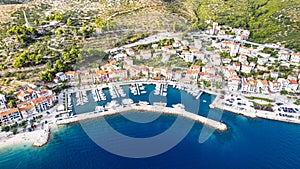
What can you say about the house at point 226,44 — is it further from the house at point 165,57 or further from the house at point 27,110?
the house at point 27,110

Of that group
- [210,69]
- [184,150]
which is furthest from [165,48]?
[184,150]

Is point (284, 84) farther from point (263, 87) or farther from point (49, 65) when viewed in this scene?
point (49, 65)

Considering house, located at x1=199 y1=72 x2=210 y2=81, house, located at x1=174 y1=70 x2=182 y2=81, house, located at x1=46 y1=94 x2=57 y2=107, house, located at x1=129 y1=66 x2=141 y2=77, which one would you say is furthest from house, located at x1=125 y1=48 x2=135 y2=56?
house, located at x1=46 y1=94 x2=57 y2=107

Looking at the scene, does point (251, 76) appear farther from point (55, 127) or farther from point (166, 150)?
point (55, 127)

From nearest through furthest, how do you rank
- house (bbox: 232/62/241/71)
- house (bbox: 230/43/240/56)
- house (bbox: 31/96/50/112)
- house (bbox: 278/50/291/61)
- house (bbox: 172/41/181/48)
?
house (bbox: 31/96/50/112)
house (bbox: 232/62/241/71)
house (bbox: 278/50/291/61)
house (bbox: 230/43/240/56)
house (bbox: 172/41/181/48)

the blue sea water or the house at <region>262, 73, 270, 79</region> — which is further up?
the house at <region>262, 73, 270, 79</region>

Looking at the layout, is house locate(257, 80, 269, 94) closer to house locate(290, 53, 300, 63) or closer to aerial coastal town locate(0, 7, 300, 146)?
aerial coastal town locate(0, 7, 300, 146)

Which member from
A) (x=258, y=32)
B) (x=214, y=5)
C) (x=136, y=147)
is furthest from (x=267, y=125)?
(x=214, y=5)
